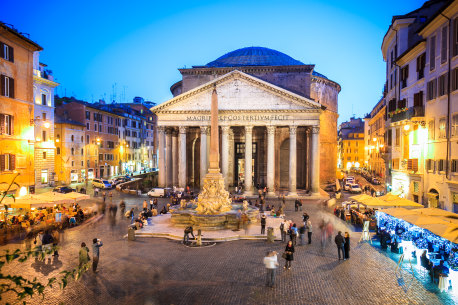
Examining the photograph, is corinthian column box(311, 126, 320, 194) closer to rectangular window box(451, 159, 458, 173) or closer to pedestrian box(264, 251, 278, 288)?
rectangular window box(451, 159, 458, 173)

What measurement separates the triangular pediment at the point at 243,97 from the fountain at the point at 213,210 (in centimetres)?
1425

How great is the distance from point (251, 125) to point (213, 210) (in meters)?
17.0

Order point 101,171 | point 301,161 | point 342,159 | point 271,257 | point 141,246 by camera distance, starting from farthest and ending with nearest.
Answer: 1. point 342,159
2. point 101,171
3. point 301,161
4. point 141,246
5. point 271,257

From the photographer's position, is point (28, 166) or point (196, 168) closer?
point (28, 166)

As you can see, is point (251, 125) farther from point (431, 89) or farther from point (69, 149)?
point (69, 149)

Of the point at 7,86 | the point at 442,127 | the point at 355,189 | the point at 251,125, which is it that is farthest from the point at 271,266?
the point at 355,189

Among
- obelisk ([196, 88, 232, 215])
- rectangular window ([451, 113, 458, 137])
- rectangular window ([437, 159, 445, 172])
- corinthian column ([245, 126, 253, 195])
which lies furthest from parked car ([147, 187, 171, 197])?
rectangular window ([451, 113, 458, 137])

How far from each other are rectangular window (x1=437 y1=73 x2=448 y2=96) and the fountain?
13.3 meters

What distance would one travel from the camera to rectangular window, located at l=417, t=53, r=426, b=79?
21978mm

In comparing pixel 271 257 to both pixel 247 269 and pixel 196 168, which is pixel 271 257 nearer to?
pixel 247 269

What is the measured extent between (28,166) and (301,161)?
30.4m

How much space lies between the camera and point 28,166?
23219 millimetres

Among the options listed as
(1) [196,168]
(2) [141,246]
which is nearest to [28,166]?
(2) [141,246]

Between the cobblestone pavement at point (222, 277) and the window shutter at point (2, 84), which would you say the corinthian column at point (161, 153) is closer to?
the window shutter at point (2, 84)
